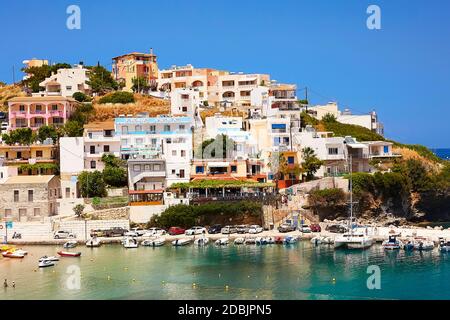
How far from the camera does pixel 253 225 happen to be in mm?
44344

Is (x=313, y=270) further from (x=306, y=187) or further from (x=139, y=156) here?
(x=139, y=156)

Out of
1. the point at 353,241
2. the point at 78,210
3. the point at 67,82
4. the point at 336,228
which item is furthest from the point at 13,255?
the point at 67,82

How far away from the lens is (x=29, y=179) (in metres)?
46.1

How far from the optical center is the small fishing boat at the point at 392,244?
127 ft

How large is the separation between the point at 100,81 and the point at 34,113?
11.6 m

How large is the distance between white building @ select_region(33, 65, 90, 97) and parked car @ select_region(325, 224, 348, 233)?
3067cm

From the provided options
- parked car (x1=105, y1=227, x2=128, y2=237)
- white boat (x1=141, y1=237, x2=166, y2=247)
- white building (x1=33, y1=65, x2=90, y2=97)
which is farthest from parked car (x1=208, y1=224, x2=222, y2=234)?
white building (x1=33, y1=65, x2=90, y2=97)

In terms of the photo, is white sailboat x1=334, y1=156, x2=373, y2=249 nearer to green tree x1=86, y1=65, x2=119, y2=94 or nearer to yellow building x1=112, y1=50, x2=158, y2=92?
green tree x1=86, y1=65, x2=119, y2=94

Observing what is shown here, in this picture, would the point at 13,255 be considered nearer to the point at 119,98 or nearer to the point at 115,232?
the point at 115,232

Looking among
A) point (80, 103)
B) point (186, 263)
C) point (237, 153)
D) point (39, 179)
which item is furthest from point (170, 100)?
point (186, 263)

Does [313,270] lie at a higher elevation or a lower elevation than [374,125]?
lower

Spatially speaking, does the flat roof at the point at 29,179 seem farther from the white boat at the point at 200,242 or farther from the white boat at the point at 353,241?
the white boat at the point at 353,241

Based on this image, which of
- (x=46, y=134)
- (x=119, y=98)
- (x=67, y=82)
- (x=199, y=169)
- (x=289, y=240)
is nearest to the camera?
(x=289, y=240)
